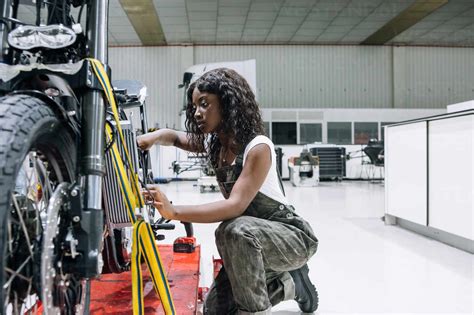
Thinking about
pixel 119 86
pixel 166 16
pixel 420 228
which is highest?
pixel 166 16

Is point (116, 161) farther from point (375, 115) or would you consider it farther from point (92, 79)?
point (375, 115)

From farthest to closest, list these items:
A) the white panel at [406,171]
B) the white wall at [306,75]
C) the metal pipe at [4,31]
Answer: the white wall at [306,75] < the white panel at [406,171] < the metal pipe at [4,31]

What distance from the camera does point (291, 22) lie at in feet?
30.9

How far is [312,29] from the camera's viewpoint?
9.93m

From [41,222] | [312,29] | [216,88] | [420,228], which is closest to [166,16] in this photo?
[312,29]

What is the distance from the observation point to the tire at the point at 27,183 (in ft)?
2.10

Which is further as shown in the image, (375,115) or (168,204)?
(375,115)

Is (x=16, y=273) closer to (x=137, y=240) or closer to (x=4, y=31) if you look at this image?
(x=137, y=240)

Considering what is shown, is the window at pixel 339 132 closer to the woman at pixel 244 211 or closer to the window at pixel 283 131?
the window at pixel 283 131

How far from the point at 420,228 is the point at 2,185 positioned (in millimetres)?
3403

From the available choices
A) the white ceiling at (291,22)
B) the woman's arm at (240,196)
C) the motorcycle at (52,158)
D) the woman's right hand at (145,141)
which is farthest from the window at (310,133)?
the motorcycle at (52,158)

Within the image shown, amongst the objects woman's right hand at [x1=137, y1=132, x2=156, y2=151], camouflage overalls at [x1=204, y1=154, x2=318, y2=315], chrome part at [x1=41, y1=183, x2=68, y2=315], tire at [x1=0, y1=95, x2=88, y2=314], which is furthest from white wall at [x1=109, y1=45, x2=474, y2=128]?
chrome part at [x1=41, y1=183, x2=68, y2=315]

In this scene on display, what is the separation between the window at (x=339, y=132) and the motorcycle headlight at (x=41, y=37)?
33.3ft

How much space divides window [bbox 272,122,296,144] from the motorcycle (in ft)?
31.4
